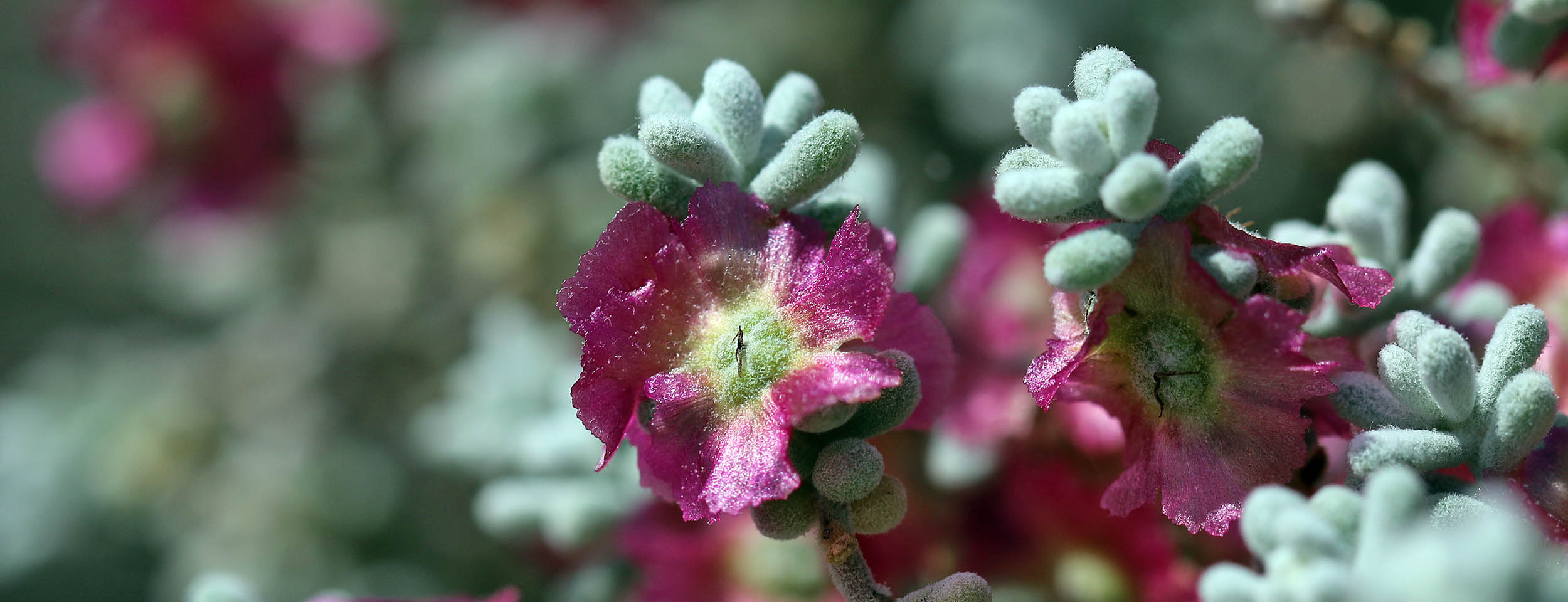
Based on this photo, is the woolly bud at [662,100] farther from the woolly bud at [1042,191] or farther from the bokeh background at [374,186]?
the bokeh background at [374,186]

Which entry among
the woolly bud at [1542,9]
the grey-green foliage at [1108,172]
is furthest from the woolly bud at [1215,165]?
the woolly bud at [1542,9]

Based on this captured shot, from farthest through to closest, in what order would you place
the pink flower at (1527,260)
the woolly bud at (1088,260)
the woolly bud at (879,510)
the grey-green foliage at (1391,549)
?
the pink flower at (1527,260) → the woolly bud at (879,510) → the woolly bud at (1088,260) → the grey-green foliage at (1391,549)

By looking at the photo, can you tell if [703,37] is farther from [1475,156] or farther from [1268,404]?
[1268,404]

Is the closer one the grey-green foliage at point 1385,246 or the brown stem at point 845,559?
the brown stem at point 845,559

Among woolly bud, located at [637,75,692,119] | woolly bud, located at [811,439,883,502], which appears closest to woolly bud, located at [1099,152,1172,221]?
woolly bud, located at [811,439,883,502]

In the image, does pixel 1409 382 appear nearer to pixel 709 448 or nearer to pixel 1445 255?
pixel 1445 255

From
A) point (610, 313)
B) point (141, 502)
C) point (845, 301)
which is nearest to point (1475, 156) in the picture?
point (845, 301)
